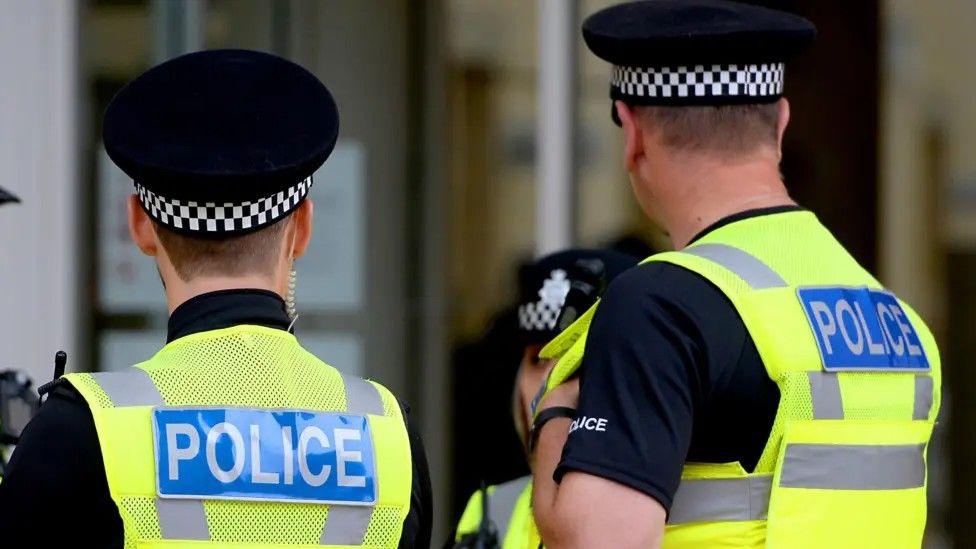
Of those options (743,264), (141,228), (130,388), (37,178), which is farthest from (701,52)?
(37,178)

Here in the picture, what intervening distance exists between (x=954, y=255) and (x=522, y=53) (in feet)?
5.94

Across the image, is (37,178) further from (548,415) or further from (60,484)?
(60,484)

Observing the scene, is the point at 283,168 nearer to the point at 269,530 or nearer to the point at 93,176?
the point at 269,530

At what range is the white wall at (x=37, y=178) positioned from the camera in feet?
17.1

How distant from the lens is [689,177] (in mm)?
2725

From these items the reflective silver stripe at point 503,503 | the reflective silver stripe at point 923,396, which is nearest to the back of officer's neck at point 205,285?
the reflective silver stripe at point 923,396

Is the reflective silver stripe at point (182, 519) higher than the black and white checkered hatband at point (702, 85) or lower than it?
lower

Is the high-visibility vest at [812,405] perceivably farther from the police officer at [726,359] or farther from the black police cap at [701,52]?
the black police cap at [701,52]

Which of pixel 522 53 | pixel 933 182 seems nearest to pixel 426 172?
pixel 522 53

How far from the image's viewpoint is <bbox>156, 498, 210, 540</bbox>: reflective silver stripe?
2.17 metres

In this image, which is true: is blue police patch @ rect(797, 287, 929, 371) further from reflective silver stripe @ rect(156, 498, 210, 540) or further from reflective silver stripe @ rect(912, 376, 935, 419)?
reflective silver stripe @ rect(156, 498, 210, 540)

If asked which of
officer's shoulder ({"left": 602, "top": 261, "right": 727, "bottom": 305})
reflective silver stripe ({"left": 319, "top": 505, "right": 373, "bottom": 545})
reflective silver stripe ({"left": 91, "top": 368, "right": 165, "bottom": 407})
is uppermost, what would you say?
officer's shoulder ({"left": 602, "top": 261, "right": 727, "bottom": 305})

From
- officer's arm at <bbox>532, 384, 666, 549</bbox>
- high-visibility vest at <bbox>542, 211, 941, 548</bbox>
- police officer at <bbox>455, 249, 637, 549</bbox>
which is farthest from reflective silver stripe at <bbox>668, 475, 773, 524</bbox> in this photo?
police officer at <bbox>455, 249, 637, 549</bbox>

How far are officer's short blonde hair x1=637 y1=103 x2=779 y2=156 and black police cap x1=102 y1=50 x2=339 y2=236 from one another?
0.62 meters
